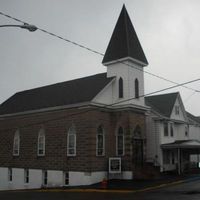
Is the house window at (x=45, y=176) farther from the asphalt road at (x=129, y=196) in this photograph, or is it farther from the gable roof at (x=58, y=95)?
the asphalt road at (x=129, y=196)

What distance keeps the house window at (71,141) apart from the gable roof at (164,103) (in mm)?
11579

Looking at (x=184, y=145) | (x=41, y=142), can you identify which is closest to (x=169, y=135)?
(x=184, y=145)

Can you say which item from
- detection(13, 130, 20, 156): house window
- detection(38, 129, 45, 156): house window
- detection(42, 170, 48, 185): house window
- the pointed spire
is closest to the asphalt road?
detection(42, 170, 48, 185): house window

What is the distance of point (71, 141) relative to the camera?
102 feet

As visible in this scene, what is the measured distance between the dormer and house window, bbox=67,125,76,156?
4639 mm

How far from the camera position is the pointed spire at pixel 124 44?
106ft

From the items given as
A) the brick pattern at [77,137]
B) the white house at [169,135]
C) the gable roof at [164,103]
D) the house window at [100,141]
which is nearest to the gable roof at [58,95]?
the brick pattern at [77,137]

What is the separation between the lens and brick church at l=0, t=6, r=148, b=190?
98.0ft

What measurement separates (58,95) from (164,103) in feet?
43.0

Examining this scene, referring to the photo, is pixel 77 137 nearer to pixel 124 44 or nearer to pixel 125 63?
pixel 125 63

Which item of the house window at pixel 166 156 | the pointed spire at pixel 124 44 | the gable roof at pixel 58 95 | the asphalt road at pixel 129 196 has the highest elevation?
the pointed spire at pixel 124 44

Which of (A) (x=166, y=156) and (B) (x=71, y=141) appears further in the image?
(A) (x=166, y=156)

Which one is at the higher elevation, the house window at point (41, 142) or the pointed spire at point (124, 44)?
the pointed spire at point (124, 44)

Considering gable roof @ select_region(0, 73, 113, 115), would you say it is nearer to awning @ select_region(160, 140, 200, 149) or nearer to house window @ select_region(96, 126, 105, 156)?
house window @ select_region(96, 126, 105, 156)
